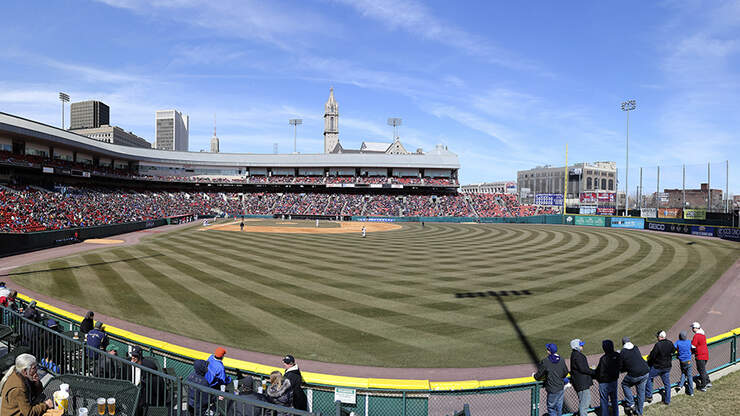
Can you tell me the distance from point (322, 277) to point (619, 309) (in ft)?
47.7

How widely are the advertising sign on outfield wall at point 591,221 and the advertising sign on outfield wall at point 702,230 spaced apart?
13.7 metres

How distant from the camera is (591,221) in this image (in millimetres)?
63312

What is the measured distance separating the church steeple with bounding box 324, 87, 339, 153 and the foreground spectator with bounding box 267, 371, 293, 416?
175m

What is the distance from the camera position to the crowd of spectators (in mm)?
48031

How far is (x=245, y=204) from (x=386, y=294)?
69889 millimetres

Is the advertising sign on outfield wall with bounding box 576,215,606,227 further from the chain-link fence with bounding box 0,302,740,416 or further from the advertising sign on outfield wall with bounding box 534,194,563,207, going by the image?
the chain-link fence with bounding box 0,302,740,416

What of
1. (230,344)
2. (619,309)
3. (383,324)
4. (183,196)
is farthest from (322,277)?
(183,196)

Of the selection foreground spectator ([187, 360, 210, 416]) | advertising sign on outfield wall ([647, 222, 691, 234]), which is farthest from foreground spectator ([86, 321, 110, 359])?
advertising sign on outfield wall ([647, 222, 691, 234])

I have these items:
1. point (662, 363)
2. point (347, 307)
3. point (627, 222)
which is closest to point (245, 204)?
point (627, 222)

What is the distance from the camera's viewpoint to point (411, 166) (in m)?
94.4

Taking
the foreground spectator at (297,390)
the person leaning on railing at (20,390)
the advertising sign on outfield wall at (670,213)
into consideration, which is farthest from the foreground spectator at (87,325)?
the advertising sign on outfield wall at (670,213)

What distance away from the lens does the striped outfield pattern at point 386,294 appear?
42.6ft

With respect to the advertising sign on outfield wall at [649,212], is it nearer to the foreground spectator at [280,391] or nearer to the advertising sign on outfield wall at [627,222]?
the advertising sign on outfield wall at [627,222]

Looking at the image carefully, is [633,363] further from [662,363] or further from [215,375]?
[215,375]
